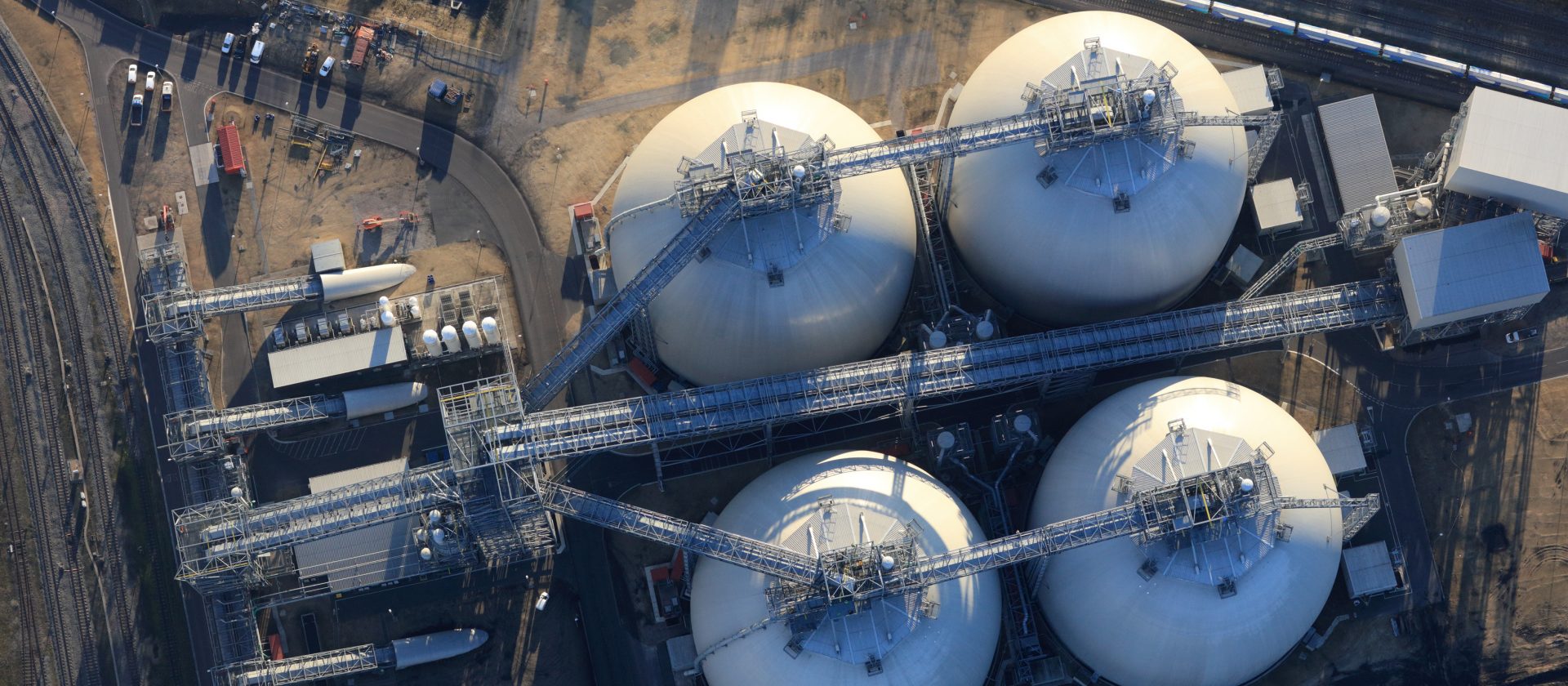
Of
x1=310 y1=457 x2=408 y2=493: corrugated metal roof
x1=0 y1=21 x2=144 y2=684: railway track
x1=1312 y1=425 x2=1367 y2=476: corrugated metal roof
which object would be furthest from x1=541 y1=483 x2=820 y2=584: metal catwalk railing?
x1=1312 y1=425 x2=1367 y2=476: corrugated metal roof

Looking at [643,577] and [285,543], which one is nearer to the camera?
[285,543]

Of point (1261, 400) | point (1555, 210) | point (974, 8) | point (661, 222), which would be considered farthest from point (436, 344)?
point (1555, 210)

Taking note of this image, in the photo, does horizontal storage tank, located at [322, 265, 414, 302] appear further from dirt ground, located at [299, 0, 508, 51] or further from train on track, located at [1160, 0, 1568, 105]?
train on track, located at [1160, 0, 1568, 105]

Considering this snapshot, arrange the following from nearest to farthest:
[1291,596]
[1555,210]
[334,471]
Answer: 1. [1291,596]
2. [1555,210]
3. [334,471]

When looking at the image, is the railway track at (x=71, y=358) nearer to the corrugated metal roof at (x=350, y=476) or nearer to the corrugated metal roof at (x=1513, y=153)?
the corrugated metal roof at (x=350, y=476)

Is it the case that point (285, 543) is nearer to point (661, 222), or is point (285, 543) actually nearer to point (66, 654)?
point (66, 654)

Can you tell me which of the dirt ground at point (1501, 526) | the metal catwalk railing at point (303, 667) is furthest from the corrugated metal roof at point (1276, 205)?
the metal catwalk railing at point (303, 667)
